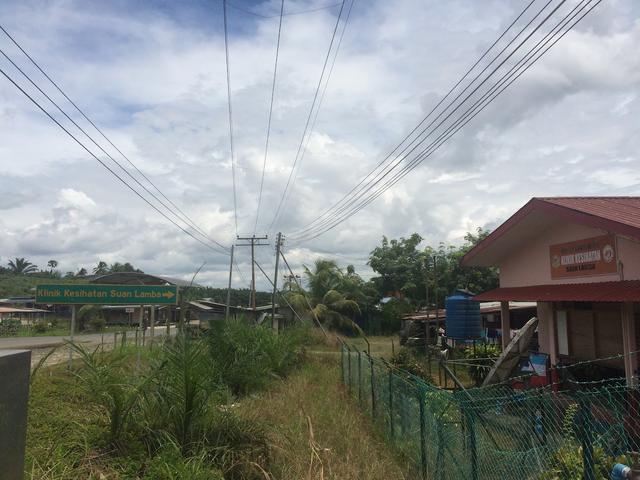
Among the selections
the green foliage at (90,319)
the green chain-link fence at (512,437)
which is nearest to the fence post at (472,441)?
the green chain-link fence at (512,437)

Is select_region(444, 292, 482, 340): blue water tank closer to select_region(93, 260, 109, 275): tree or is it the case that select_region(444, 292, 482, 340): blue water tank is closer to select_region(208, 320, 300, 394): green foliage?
select_region(208, 320, 300, 394): green foliage

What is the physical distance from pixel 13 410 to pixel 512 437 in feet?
16.4

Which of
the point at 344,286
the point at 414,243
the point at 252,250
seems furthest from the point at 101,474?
the point at 414,243

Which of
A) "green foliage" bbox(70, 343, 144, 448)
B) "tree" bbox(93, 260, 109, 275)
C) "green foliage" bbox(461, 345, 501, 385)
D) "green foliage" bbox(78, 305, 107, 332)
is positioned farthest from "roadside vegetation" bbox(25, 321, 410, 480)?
"tree" bbox(93, 260, 109, 275)

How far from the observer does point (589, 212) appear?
30.6 feet

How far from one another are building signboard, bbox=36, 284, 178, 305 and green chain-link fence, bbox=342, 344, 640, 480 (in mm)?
8609

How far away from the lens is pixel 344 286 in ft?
128

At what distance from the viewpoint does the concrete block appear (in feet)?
12.9

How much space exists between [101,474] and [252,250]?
28.4m

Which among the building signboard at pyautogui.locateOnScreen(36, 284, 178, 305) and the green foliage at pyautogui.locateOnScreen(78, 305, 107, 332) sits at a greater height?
the building signboard at pyautogui.locateOnScreen(36, 284, 178, 305)

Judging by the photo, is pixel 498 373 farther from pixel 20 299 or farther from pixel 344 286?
pixel 20 299

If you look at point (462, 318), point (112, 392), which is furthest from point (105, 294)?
point (462, 318)

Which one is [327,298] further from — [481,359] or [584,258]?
[584,258]

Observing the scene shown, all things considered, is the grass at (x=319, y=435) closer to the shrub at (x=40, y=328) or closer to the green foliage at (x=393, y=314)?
the green foliage at (x=393, y=314)
